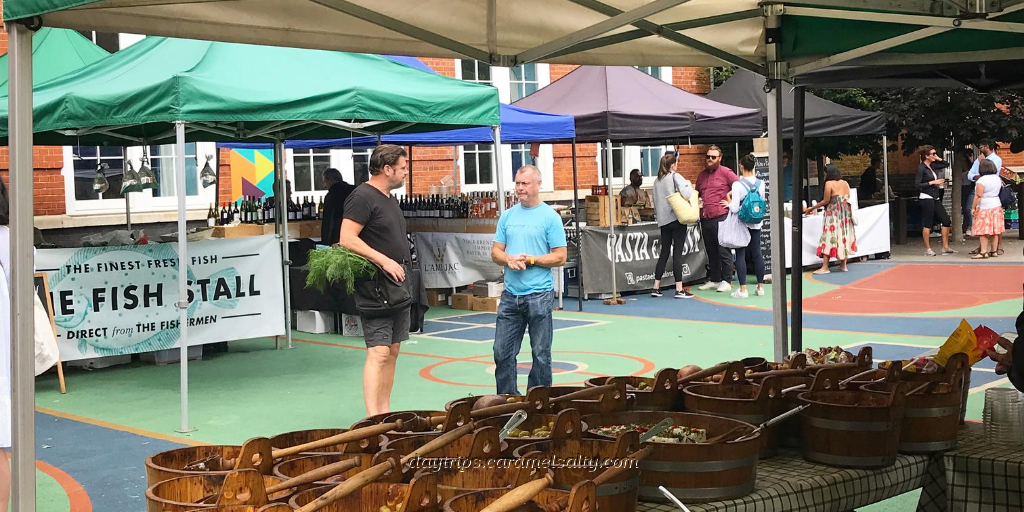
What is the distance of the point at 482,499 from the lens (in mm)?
2893

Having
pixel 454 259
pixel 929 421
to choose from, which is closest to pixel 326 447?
pixel 929 421

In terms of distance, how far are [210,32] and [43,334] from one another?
3.72m

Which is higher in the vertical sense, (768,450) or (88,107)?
(88,107)

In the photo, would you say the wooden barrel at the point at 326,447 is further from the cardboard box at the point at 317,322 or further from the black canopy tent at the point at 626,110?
the black canopy tent at the point at 626,110

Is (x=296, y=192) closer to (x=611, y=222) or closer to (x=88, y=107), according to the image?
(x=611, y=222)

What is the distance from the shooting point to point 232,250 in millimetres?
11070

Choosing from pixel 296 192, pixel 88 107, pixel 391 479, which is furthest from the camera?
pixel 296 192

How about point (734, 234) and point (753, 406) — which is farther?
point (734, 234)

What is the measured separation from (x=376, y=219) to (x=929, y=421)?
4257 millimetres

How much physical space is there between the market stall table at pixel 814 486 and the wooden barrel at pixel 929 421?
6 cm

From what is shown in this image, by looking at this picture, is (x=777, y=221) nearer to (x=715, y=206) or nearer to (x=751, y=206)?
(x=751, y=206)

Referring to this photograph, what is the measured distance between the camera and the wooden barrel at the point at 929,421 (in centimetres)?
411

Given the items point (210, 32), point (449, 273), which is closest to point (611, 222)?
point (449, 273)

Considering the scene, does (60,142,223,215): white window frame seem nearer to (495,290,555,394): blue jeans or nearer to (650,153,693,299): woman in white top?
(650,153,693,299): woman in white top
